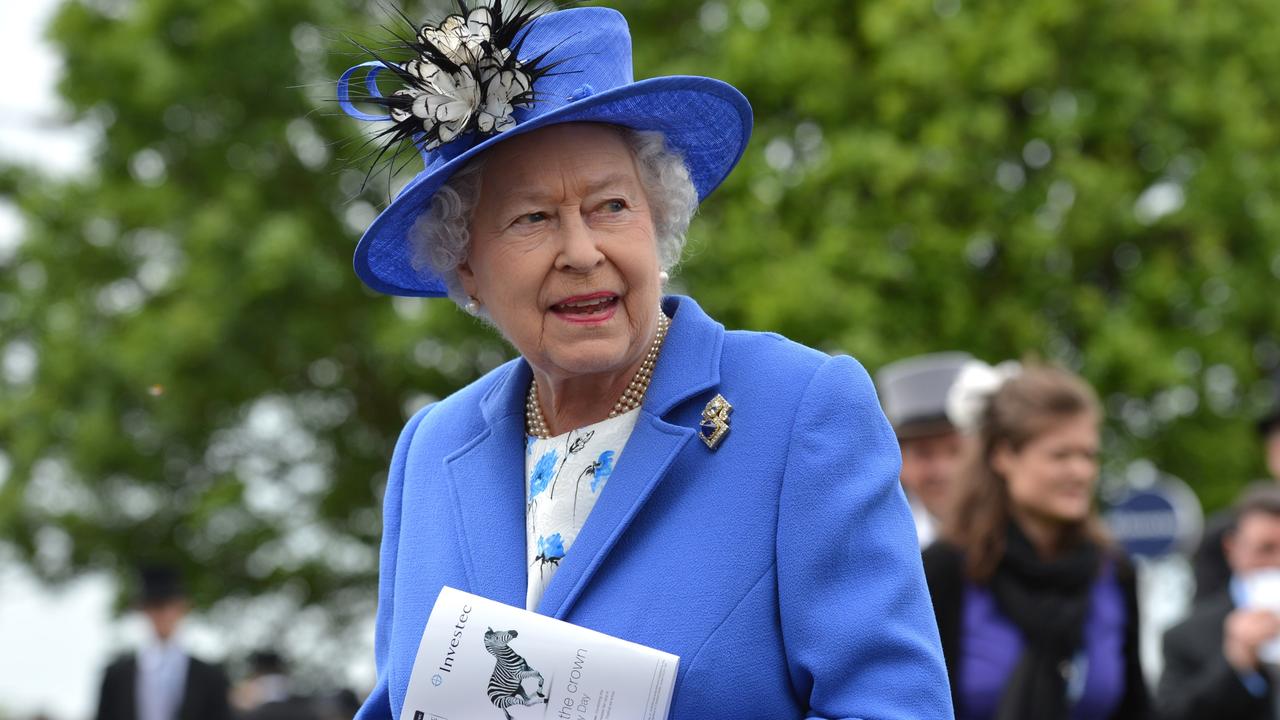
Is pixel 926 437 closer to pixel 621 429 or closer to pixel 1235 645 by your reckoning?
pixel 1235 645

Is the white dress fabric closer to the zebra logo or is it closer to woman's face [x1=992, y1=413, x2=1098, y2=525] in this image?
the zebra logo

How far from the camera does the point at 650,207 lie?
9.42 feet

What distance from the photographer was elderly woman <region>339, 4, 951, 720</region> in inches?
98.3

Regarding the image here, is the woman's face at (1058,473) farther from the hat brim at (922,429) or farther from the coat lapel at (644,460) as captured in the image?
the coat lapel at (644,460)

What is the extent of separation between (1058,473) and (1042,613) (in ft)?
1.37

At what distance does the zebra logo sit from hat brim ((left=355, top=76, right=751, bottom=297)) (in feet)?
2.27

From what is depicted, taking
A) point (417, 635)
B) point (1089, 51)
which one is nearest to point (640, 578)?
point (417, 635)

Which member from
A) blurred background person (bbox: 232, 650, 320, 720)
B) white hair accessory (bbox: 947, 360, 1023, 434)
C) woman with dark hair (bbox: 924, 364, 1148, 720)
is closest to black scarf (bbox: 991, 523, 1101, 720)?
woman with dark hair (bbox: 924, 364, 1148, 720)

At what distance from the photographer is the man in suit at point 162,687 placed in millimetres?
12125

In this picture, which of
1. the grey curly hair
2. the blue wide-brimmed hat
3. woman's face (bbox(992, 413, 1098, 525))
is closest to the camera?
the blue wide-brimmed hat

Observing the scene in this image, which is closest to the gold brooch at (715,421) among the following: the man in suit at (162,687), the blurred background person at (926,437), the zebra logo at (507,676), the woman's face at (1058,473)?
the zebra logo at (507,676)

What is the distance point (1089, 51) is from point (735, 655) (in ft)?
46.6

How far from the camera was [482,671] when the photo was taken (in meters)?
2.54

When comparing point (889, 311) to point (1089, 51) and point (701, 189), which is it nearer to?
point (1089, 51)
